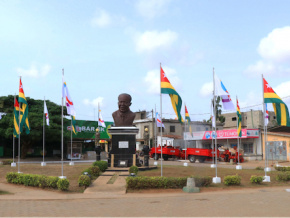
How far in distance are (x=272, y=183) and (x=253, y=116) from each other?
37.8 metres

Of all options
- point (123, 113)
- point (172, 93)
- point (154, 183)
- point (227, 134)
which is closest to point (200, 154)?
point (227, 134)

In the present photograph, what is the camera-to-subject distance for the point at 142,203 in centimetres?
1038

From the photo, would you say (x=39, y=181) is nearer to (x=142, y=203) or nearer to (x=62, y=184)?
(x=62, y=184)

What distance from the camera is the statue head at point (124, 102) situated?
20297 mm

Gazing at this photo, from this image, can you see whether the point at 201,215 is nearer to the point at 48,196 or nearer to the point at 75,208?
the point at 75,208

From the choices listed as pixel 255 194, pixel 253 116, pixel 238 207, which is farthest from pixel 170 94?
pixel 253 116

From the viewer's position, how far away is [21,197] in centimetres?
1182

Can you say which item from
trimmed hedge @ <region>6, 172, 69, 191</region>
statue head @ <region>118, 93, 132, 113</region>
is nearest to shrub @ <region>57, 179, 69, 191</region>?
trimmed hedge @ <region>6, 172, 69, 191</region>

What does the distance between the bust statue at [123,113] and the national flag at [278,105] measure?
26.8 feet

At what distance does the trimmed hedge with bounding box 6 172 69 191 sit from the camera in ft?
41.9

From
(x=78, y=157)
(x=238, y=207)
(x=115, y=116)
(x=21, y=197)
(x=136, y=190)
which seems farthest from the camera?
(x=78, y=157)

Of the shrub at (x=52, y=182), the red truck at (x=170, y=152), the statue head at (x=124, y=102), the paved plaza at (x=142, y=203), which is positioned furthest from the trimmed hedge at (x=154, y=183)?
the red truck at (x=170, y=152)

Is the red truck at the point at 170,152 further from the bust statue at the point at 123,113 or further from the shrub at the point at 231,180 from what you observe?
the shrub at the point at 231,180

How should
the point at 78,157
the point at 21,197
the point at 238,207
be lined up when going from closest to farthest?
the point at 238,207 → the point at 21,197 → the point at 78,157
